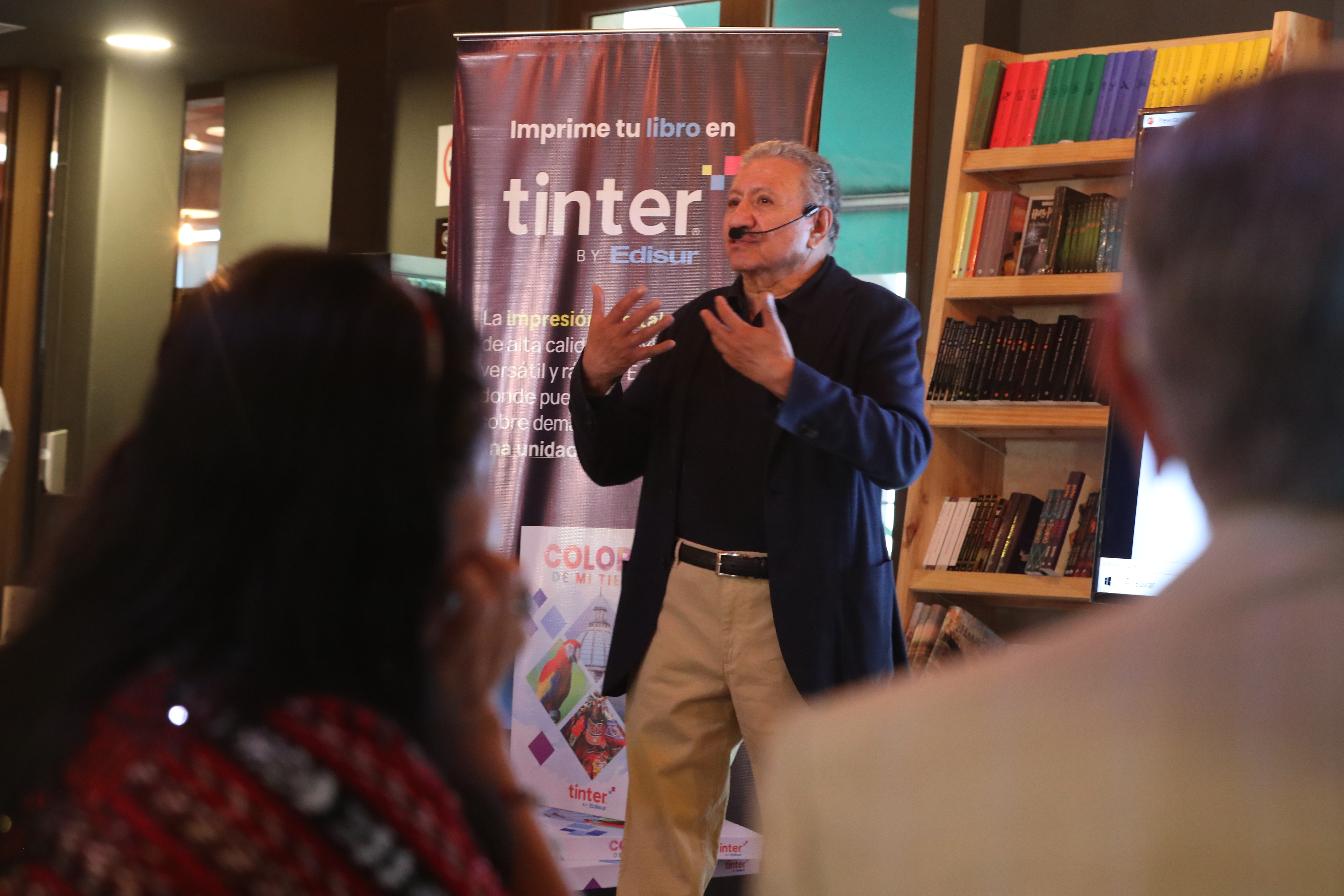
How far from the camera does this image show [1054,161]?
364 centimetres

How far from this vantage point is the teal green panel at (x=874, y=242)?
446 centimetres

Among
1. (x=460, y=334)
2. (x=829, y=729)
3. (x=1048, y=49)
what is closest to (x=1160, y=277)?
(x=829, y=729)

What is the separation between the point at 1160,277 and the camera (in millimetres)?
604

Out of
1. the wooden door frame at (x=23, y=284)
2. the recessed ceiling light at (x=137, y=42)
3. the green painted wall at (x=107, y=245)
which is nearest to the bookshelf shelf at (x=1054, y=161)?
the recessed ceiling light at (x=137, y=42)

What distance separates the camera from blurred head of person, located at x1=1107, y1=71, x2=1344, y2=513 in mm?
549

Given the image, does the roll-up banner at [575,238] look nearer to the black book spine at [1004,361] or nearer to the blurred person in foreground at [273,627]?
the black book spine at [1004,361]

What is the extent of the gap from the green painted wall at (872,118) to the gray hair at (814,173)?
1605mm

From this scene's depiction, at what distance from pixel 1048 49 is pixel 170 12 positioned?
3.42 metres

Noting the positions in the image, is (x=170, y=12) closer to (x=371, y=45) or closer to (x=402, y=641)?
(x=371, y=45)

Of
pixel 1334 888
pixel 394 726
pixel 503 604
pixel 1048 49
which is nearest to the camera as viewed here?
pixel 1334 888

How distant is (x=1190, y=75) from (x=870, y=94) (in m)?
1.27

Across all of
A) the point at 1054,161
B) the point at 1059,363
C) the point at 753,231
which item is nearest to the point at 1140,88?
the point at 1054,161

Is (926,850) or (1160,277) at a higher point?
(1160,277)

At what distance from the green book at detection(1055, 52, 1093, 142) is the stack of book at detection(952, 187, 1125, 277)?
0.51ft
